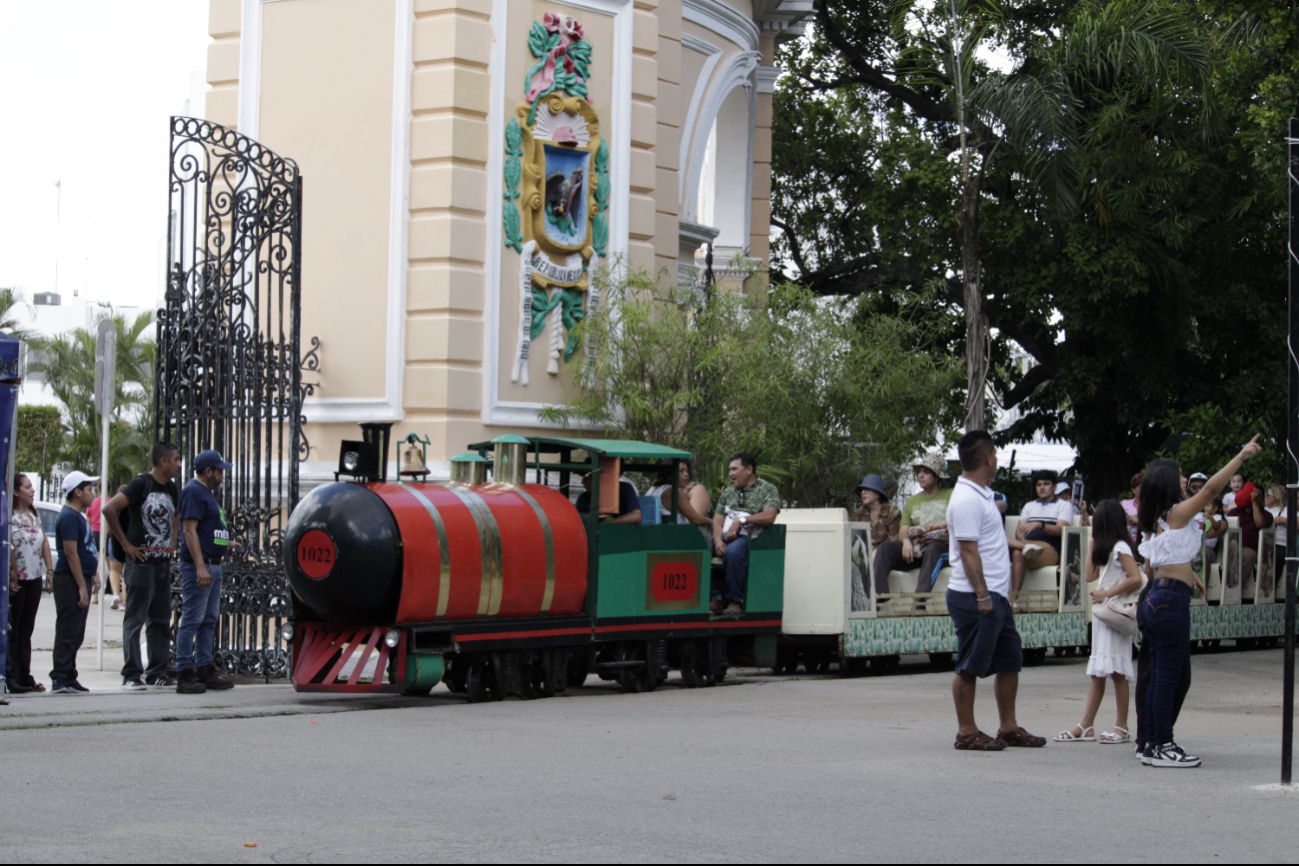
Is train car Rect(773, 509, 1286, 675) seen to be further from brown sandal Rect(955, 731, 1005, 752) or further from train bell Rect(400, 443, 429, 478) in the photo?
brown sandal Rect(955, 731, 1005, 752)

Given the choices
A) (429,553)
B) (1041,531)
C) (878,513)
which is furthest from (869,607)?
(429,553)

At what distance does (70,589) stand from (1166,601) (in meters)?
8.38

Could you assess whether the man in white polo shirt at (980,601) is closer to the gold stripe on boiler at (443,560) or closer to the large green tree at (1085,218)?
the gold stripe on boiler at (443,560)

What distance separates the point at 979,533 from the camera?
393 inches

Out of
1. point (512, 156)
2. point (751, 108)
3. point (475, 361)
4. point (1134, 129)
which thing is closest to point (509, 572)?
point (475, 361)

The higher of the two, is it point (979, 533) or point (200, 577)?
point (979, 533)

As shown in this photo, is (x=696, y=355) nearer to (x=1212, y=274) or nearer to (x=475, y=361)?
(x=475, y=361)

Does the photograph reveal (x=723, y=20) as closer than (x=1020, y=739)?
No

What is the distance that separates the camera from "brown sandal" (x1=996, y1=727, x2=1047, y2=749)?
10195 millimetres

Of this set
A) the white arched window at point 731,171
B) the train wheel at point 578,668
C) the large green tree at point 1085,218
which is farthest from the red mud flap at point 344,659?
the large green tree at point 1085,218

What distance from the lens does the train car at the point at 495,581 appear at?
11844mm

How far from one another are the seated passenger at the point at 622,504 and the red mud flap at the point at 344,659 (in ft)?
7.03

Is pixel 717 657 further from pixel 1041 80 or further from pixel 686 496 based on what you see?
pixel 1041 80

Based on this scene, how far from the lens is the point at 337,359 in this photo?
16.9m
